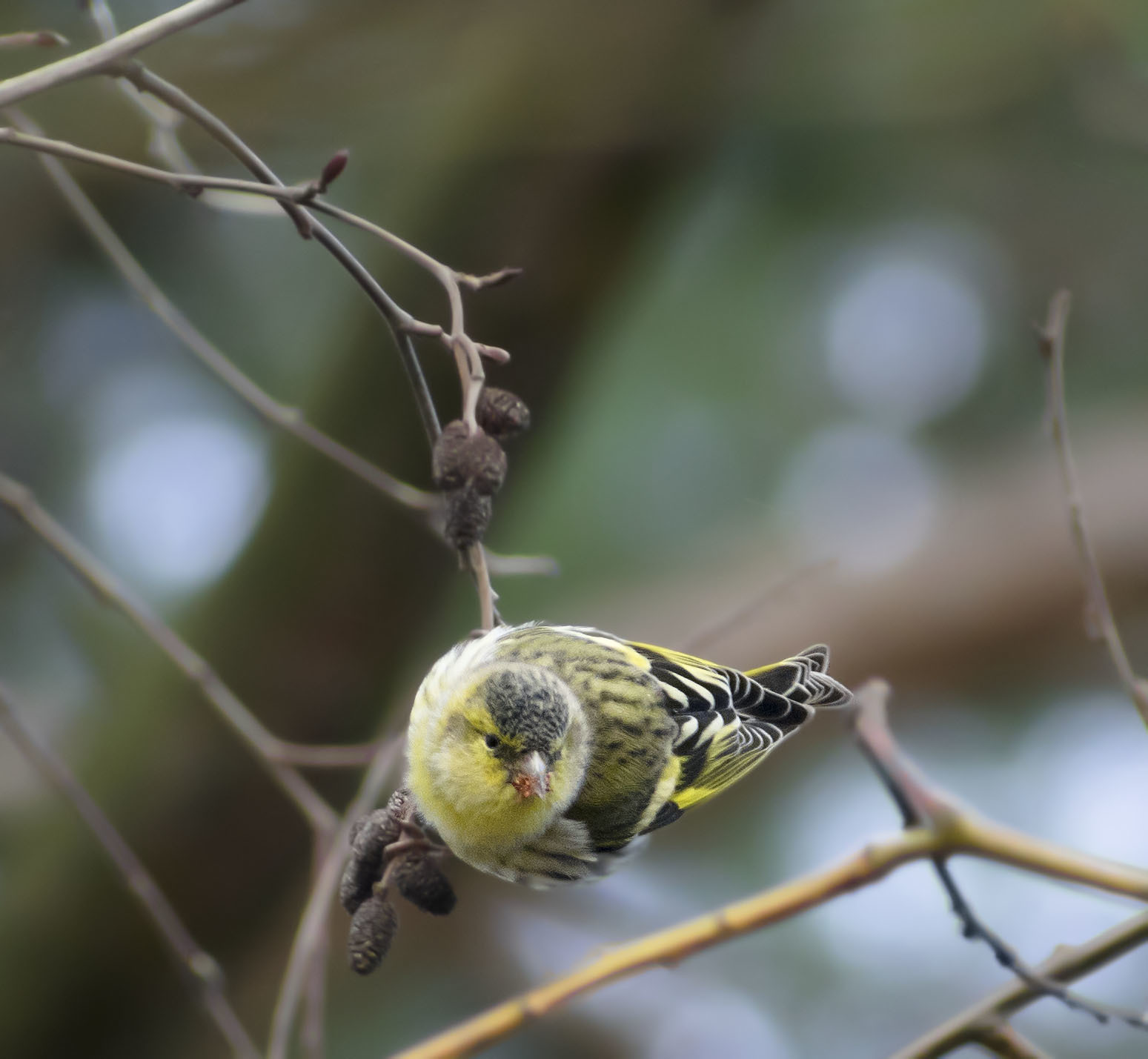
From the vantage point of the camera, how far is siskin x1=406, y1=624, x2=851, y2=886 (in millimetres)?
548

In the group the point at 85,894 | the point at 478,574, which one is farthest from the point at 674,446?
the point at 478,574

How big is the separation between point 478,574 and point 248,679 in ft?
3.51

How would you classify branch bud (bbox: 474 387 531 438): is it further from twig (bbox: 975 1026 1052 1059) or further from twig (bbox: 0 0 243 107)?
twig (bbox: 975 1026 1052 1059)

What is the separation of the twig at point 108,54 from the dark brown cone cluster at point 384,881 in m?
0.32

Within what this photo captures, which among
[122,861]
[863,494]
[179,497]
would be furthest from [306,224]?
[863,494]

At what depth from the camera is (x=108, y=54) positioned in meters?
0.41

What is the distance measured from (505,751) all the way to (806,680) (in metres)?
0.14

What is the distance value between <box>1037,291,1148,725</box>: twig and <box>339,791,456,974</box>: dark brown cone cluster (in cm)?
31

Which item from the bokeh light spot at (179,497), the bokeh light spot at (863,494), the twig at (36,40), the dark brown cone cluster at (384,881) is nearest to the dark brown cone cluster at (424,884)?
the dark brown cone cluster at (384,881)

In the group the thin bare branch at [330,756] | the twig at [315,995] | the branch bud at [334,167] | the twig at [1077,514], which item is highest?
the branch bud at [334,167]

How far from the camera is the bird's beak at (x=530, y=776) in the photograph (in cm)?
54

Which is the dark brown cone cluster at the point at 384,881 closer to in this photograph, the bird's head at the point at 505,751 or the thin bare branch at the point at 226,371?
the bird's head at the point at 505,751

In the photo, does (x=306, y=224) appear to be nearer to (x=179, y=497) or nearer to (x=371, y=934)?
(x=371, y=934)

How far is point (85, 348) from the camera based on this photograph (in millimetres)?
1673
